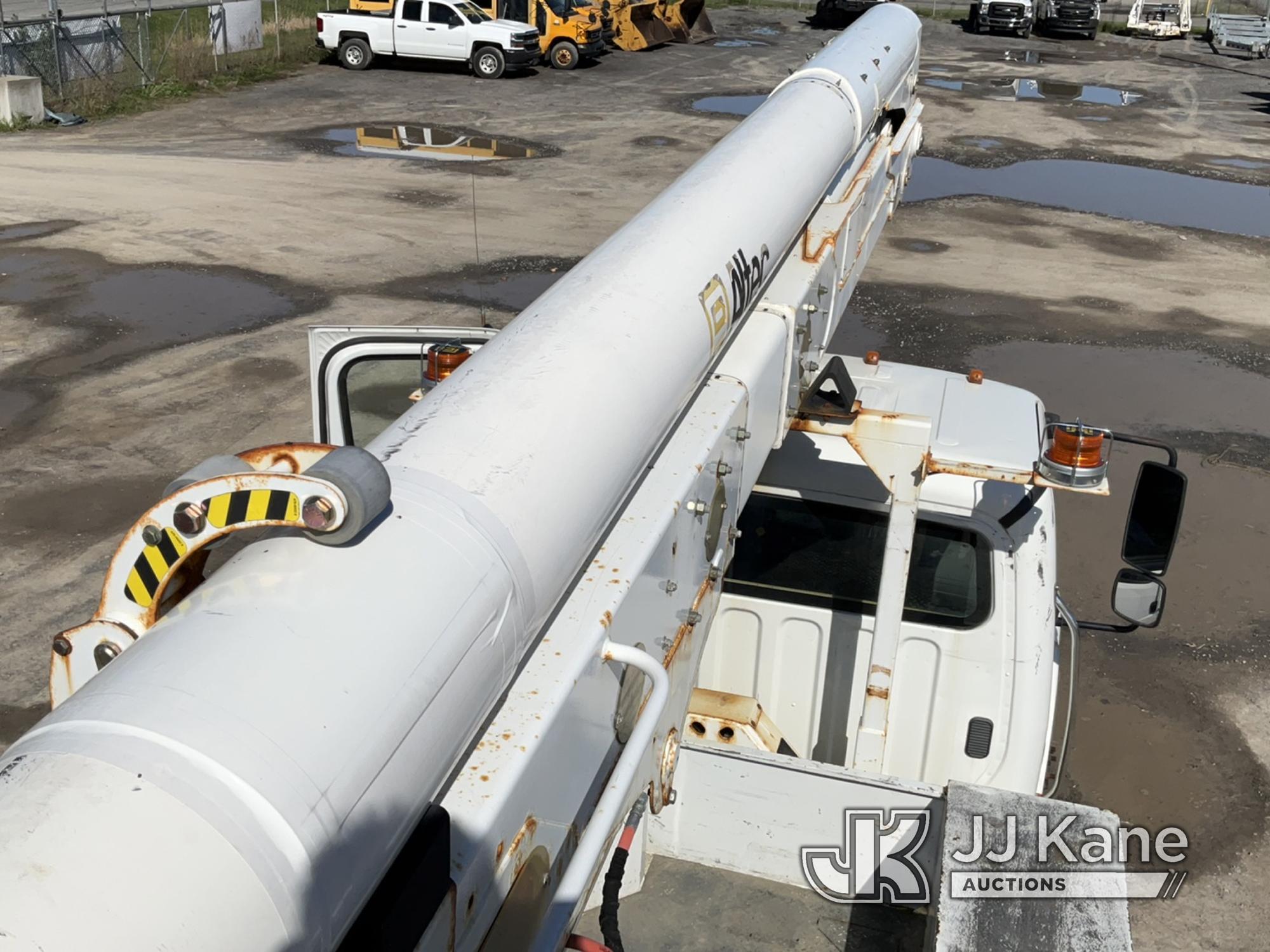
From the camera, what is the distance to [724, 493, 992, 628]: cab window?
480 centimetres

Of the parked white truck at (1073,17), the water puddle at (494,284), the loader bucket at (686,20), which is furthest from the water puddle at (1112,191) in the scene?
the parked white truck at (1073,17)

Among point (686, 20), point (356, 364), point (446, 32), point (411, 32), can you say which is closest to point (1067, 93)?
point (686, 20)

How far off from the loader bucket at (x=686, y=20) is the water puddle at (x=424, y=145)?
537 inches

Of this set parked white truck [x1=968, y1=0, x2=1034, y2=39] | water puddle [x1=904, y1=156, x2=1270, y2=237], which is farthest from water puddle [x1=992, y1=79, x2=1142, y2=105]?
parked white truck [x1=968, y1=0, x2=1034, y2=39]

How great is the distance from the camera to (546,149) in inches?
859

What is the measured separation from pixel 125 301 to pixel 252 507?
44.8 ft

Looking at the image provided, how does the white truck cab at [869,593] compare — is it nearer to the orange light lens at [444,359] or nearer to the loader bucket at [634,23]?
the orange light lens at [444,359]

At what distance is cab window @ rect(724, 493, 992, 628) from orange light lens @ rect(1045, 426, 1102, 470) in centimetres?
78

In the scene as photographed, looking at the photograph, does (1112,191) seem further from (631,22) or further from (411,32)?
(631,22)

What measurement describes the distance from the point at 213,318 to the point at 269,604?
12897 mm

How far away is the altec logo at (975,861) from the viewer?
2820 mm

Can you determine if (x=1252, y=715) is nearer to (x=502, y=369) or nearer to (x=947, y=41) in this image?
(x=502, y=369)

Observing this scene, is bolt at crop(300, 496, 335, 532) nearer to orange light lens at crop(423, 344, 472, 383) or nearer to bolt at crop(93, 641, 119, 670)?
bolt at crop(93, 641, 119, 670)

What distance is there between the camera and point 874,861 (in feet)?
11.6
